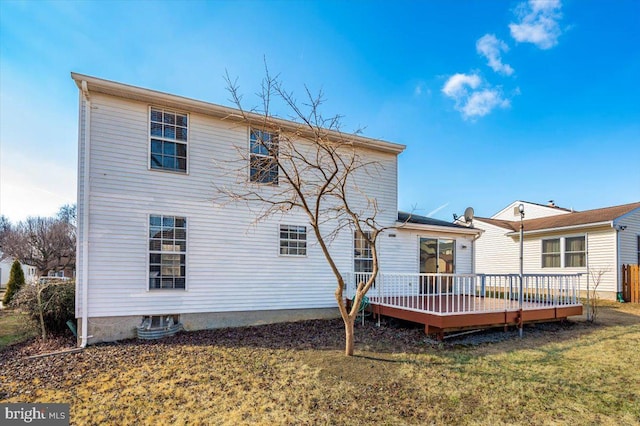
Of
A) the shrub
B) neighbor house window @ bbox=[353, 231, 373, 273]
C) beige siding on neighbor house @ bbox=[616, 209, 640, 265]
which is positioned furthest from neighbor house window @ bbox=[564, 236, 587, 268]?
the shrub

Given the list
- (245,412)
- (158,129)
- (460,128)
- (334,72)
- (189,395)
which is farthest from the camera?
(460,128)

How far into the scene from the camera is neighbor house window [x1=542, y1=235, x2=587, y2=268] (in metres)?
13.9

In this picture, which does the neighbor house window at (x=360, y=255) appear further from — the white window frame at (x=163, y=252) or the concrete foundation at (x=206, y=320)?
the white window frame at (x=163, y=252)

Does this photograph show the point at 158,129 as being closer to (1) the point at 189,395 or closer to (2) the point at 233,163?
(2) the point at 233,163

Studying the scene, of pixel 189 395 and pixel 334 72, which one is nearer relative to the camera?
pixel 189 395

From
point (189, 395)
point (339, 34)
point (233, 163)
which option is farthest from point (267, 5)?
point (189, 395)

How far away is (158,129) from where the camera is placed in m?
7.52

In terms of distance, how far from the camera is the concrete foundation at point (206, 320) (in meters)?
6.79

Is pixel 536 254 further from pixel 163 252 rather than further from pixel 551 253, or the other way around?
pixel 163 252

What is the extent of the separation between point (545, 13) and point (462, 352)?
9741mm

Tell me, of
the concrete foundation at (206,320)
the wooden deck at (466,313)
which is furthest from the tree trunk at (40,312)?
the wooden deck at (466,313)

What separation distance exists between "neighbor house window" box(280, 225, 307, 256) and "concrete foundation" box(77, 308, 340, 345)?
5.20 ft

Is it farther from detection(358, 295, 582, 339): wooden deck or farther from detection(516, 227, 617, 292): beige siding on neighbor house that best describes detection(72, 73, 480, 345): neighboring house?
detection(516, 227, 617, 292): beige siding on neighbor house

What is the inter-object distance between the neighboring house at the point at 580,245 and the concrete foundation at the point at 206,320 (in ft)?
31.4
